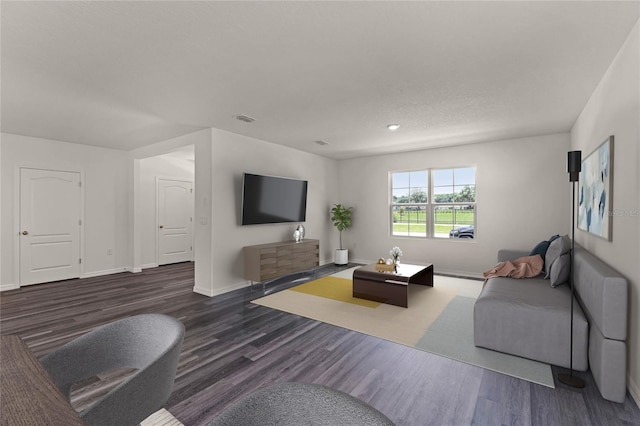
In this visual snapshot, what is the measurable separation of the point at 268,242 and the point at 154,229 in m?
3.13

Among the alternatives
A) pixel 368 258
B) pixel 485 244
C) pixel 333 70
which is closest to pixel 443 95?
pixel 333 70

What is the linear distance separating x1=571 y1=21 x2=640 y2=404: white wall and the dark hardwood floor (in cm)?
57

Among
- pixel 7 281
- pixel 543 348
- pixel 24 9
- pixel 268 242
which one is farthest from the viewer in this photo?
pixel 268 242

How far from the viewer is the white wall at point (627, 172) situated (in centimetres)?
200

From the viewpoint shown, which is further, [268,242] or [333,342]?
[268,242]

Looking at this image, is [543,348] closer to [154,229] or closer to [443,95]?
[443,95]

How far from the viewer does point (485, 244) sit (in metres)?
5.57

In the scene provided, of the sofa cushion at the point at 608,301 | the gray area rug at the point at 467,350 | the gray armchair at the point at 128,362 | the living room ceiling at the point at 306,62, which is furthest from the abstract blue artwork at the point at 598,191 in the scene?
the gray armchair at the point at 128,362

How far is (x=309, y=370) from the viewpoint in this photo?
244 cm

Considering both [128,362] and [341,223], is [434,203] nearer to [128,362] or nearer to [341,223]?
[341,223]

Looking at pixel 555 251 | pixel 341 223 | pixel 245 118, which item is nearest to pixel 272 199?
pixel 245 118

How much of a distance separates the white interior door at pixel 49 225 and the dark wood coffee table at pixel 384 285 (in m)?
5.33

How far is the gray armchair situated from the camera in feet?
3.20

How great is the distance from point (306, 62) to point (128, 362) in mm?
2423
